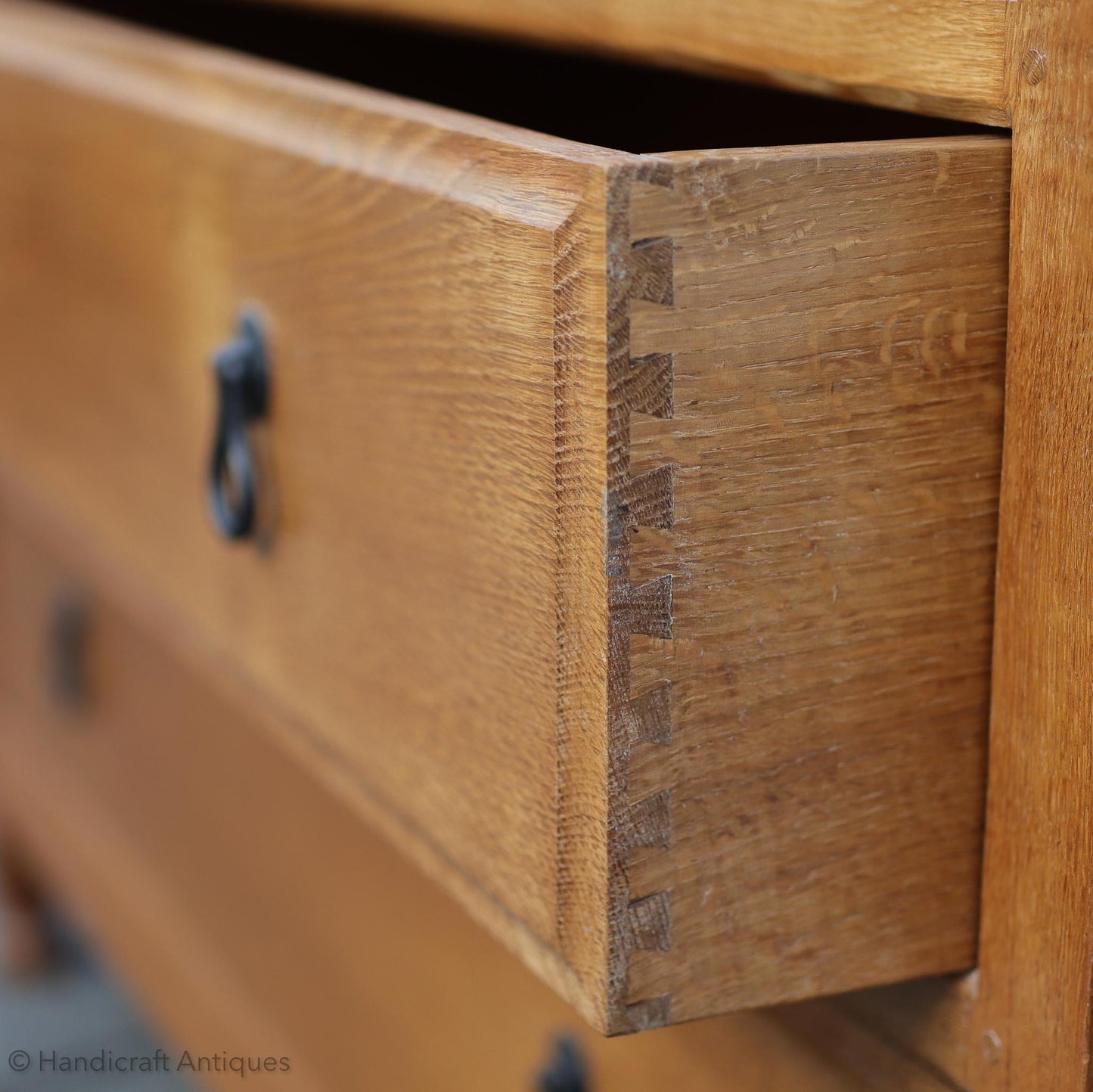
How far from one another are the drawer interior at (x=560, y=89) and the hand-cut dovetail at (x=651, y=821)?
207 millimetres

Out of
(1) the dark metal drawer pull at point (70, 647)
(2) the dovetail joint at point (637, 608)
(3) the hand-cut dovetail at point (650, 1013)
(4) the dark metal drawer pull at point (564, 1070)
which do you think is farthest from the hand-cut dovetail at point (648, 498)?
(1) the dark metal drawer pull at point (70, 647)

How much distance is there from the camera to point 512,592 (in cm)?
38

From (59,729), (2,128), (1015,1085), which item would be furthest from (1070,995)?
(59,729)

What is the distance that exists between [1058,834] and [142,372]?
0.38 metres

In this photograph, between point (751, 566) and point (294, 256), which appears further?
point (294, 256)

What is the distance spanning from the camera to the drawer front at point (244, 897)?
66 cm

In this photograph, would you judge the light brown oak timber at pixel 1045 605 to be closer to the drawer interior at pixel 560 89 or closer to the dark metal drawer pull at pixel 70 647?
the drawer interior at pixel 560 89

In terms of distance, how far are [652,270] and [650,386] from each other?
2 cm

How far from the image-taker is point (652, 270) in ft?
1.05

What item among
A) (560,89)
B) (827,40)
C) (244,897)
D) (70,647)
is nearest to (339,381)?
(827,40)

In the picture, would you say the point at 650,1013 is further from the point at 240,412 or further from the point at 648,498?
the point at 240,412

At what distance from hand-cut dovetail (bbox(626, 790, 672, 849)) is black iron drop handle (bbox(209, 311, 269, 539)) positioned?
21 cm

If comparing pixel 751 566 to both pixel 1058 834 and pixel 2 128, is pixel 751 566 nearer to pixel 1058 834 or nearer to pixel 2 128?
pixel 1058 834

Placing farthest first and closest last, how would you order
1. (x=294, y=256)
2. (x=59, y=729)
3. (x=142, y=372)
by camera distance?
(x=59, y=729)
(x=142, y=372)
(x=294, y=256)
